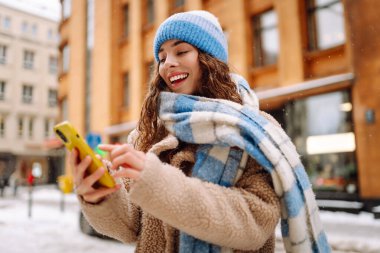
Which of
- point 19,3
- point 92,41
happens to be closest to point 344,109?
point 92,41

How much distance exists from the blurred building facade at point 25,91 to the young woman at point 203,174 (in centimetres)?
4128

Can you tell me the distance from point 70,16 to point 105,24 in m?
5.68

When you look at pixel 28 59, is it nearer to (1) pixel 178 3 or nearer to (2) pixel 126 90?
(2) pixel 126 90

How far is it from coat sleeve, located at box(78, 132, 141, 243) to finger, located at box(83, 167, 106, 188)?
0.20 meters

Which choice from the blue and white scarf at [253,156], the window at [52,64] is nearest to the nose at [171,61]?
the blue and white scarf at [253,156]

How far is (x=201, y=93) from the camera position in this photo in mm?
1606

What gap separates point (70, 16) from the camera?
25.2m

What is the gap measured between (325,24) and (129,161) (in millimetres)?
12383

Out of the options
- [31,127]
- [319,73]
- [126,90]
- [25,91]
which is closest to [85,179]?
[319,73]

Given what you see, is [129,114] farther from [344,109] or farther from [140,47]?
[344,109]

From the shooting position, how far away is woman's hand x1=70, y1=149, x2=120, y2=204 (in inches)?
45.6

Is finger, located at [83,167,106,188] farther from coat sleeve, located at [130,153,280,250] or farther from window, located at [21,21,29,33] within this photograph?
window, located at [21,21,29,33]

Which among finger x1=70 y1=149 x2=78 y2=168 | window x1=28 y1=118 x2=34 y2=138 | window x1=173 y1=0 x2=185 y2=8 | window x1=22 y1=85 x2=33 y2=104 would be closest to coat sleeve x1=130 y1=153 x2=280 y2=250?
finger x1=70 y1=149 x2=78 y2=168

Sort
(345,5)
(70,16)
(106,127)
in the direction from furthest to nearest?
(70,16)
(106,127)
(345,5)
